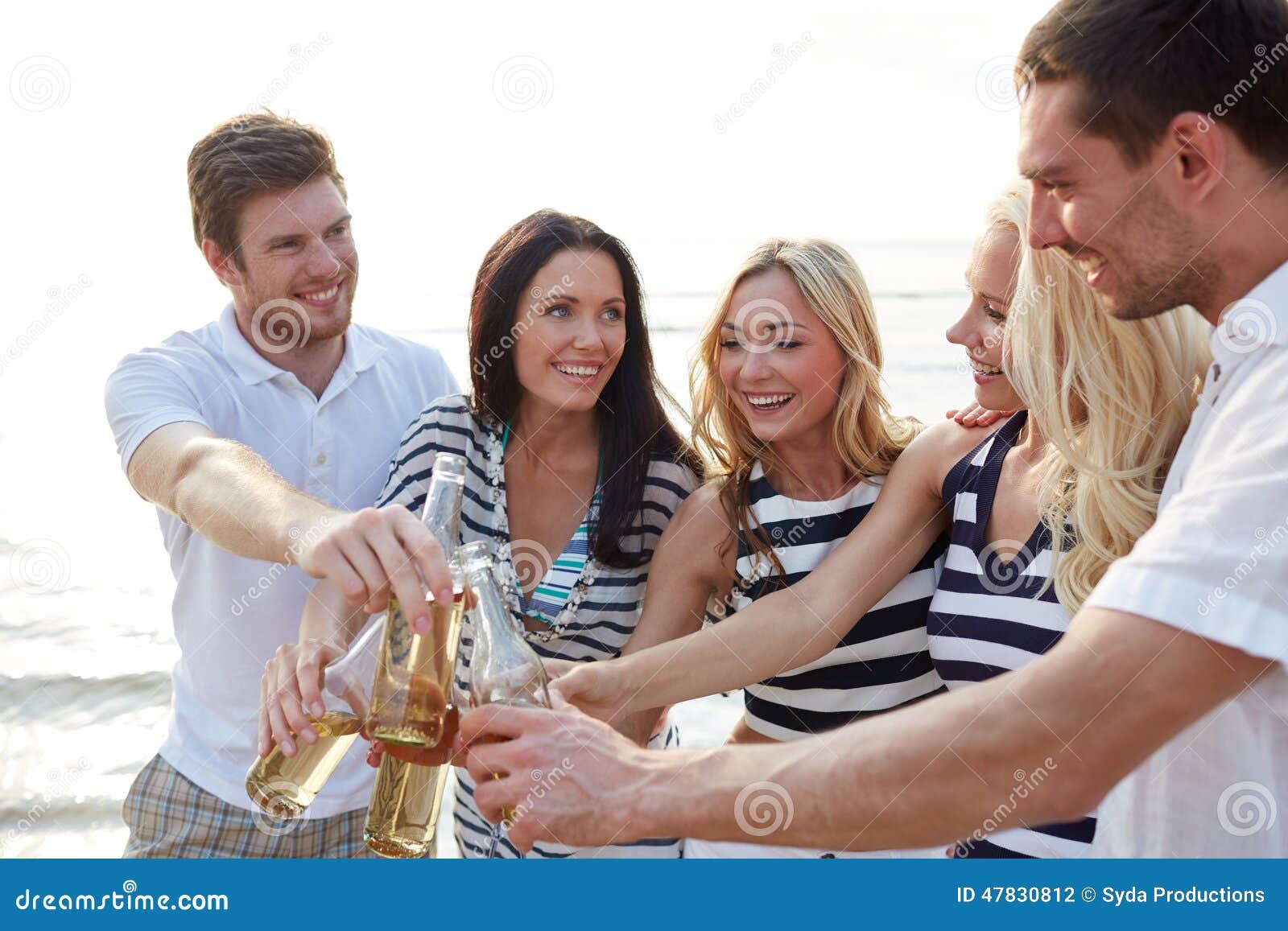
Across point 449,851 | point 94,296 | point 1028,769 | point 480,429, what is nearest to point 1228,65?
point 1028,769

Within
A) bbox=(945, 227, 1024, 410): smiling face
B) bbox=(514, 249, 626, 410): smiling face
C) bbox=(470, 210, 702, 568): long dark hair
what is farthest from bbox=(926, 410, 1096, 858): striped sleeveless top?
bbox=(514, 249, 626, 410): smiling face

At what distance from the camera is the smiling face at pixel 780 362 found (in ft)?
9.43

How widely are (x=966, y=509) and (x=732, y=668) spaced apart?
2.13ft

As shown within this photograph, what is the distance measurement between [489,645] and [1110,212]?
1.21 metres

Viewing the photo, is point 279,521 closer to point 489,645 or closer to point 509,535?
point 489,645

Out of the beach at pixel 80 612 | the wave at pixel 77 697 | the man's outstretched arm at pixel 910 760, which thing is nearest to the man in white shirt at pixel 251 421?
the beach at pixel 80 612

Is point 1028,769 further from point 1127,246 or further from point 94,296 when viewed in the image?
point 94,296

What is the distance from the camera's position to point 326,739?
1968 millimetres

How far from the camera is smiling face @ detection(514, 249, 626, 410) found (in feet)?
9.63

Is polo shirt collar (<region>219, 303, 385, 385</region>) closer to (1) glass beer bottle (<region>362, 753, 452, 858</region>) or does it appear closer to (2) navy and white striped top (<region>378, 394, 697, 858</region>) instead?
(2) navy and white striped top (<region>378, 394, 697, 858</region>)

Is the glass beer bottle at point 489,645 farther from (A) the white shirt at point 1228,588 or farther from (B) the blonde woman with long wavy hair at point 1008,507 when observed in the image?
(A) the white shirt at point 1228,588

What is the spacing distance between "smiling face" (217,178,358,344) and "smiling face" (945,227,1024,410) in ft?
5.42

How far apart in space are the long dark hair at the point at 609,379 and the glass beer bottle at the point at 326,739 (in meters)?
1.14

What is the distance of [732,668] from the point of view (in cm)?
255
